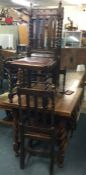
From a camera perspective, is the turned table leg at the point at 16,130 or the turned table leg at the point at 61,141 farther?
the turned table leg at the point at 16,130

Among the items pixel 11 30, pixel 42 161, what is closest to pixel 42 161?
pixel 42 161

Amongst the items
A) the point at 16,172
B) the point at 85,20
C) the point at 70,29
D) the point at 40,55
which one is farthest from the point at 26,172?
the point at 85,20

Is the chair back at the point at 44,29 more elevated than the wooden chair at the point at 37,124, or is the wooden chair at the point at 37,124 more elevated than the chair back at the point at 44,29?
the chair back at the point at 44,29

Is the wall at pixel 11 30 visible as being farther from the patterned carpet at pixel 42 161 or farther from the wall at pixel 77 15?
the patterned carpet at pixel 42 161

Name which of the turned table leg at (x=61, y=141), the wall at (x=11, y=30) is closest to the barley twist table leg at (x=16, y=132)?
the turned table leg at (x=61, y=141)

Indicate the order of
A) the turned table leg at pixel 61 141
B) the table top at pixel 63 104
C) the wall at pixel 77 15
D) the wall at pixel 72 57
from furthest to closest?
1. the wall at pixel 77 15
2. the wall at pixel 72 57
3. the turned table leg at pixel 61 141
4. the table top at pixel 63 104

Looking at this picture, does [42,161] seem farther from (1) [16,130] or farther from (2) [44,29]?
(2) [44,29]

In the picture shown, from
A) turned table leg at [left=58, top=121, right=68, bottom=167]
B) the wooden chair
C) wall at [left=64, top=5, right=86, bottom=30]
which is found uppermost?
wall at [left=64, top=5, right=86, bottom=30]

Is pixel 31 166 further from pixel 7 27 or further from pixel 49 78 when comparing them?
pixel 7 27

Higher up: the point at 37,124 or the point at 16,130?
the point at 37,124

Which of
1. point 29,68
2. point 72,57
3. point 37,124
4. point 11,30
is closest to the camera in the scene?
point 37,124

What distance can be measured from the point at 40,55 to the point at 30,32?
1.16 ft

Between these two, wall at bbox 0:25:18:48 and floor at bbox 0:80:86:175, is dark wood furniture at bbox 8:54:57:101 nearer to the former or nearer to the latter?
floor at bbox 0:80:86:175

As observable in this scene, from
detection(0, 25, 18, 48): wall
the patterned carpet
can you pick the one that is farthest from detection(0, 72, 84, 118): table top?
detection(0, 25, 18, 48): wall
